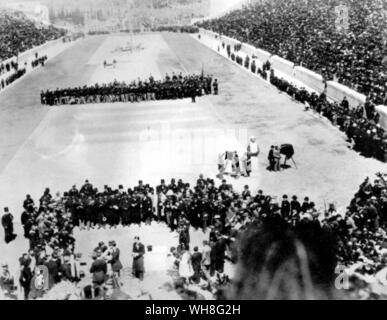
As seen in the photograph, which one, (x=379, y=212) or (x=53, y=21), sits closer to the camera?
(x=379, y=212)

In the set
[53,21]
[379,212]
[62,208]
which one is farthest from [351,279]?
[53,21]

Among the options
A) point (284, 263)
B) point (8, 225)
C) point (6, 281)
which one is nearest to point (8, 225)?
point (8, 225)

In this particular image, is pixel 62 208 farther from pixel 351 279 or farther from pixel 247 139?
pixel 247 139

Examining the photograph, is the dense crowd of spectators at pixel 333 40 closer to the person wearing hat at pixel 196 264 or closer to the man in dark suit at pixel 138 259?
the person wearing hat at pixel 196 264

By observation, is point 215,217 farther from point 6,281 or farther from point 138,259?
point 6,281

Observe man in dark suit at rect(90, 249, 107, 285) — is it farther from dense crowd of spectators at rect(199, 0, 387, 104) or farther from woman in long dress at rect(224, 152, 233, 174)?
dense crowd of spectators at rect(199, 0, 387, 104)

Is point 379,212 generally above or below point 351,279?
above

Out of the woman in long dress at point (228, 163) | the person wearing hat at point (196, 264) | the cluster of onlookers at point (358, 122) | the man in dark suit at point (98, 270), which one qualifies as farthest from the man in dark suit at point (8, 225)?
the cluster of onlookers at point (358, 122)
